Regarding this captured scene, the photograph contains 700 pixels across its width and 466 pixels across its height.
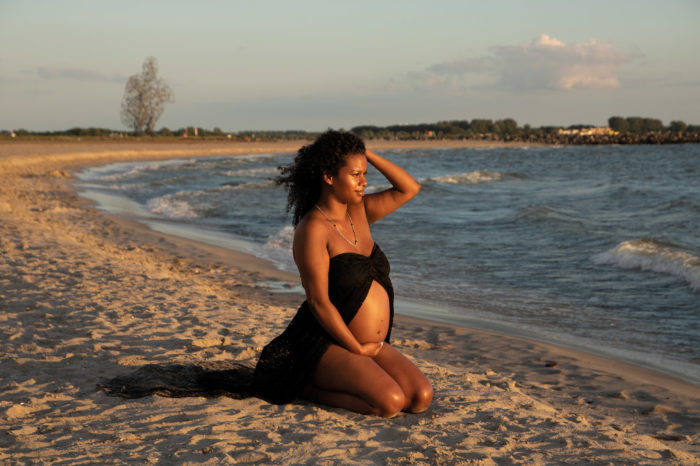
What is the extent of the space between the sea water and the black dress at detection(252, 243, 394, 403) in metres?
3.46

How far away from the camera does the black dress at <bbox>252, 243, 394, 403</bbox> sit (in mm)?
3990

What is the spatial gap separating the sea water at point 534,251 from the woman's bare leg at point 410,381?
118 inches

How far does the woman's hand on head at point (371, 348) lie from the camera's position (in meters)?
4.02

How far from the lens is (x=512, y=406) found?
4.26 metres

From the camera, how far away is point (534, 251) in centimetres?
1262

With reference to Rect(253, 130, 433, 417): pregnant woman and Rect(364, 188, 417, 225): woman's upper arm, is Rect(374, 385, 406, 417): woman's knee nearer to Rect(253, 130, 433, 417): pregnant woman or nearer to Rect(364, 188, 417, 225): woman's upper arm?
Rect(253, 130, 433, 417): pregnant woman

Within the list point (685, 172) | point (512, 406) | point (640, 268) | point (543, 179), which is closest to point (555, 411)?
point (512, 406)

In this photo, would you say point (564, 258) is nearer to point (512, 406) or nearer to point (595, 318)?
point (595, 318)

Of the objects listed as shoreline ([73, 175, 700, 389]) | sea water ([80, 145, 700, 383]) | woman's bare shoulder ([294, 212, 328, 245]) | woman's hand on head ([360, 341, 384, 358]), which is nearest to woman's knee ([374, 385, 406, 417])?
woman's hand on head ([360, 341, 384, 358])

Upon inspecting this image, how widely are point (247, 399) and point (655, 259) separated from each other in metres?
8.86

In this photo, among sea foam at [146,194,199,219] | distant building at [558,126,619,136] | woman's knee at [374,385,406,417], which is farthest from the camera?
distant building at [558,126,619,136]

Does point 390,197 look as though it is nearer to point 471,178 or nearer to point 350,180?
point 350,180

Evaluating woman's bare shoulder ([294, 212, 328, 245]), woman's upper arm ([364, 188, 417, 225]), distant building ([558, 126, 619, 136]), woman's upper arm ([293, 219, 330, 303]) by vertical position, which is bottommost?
woman's upper arm ([293, 219, 330, 303])

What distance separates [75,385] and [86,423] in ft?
2.46
